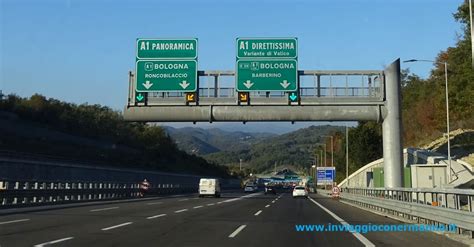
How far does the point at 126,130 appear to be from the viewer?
135500 mm

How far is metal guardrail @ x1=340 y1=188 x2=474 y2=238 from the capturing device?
45.1ft

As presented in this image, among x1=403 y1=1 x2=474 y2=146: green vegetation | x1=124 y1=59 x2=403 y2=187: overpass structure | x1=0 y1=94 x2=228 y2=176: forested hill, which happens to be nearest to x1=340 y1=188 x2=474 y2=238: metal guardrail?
x1=124 y1=59 x2=403 y2=187: overpass structure

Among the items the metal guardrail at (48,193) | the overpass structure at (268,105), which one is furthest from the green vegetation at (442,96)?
the metal guardrail at (48,193)

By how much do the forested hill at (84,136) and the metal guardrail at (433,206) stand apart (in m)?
58.5

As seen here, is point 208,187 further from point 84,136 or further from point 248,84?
point 84,136

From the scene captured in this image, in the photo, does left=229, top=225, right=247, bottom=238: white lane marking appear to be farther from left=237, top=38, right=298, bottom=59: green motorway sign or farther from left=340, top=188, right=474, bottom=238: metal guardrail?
left=237, top=38, right=298, bottom=59: green motorway sign

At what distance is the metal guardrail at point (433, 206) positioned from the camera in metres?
13.8

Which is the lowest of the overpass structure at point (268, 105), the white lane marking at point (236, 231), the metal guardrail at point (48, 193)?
the white lane marking at point (236, 231)

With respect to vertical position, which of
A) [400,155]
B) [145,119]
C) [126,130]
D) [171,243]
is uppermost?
[126,130]

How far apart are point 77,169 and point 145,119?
85.0ft

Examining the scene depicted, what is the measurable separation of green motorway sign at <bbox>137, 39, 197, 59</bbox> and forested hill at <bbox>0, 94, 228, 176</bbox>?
1805 inches

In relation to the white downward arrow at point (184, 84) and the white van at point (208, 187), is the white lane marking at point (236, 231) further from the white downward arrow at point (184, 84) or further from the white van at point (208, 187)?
the white van at point (208, 187)

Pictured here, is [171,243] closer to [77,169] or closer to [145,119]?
[145,119]

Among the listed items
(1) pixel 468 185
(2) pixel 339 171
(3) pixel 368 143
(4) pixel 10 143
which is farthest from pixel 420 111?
(4) pixel 10 143
